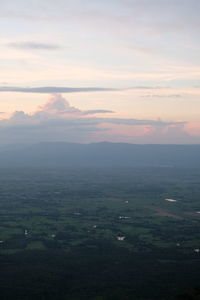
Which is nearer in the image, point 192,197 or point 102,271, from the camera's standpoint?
point 102,271

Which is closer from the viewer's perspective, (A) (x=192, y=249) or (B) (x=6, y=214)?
(A) (x=192, y=249)

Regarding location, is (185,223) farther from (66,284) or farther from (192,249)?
(66,284)

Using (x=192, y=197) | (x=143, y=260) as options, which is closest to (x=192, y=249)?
(x=143, y=260)

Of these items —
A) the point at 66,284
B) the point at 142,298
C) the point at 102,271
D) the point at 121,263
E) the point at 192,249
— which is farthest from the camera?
the point at 192,249

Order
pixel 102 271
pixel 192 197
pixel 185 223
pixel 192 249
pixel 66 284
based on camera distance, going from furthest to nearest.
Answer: pixel 192 197, pixel 185 223, pixel 192 249, pixel 102 271, pixel 66 284

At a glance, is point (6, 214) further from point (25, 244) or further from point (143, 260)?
point (143, 260)

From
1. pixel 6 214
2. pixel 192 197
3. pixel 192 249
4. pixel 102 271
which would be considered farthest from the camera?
Result: pixel 192 197

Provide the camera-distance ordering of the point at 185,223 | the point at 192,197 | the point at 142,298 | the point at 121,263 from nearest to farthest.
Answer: the point at 142,298 → the point at 121,263 → the point at 185,223 → the point at 192,197

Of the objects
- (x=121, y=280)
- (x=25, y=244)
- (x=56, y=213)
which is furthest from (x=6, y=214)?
(x=121, y=280)

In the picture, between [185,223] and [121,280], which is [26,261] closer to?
[121,280]
